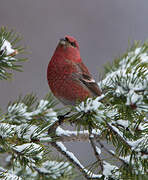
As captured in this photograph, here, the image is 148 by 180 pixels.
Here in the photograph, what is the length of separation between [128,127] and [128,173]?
0.17m

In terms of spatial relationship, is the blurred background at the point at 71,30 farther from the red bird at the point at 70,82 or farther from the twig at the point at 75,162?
the twig at the point at 75,162

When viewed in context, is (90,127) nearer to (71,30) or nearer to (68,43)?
(68,43)

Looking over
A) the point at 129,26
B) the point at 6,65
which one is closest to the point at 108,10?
the point at 129,26

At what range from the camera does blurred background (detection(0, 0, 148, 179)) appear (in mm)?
3844

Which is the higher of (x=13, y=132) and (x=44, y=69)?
(x=44, y=69)

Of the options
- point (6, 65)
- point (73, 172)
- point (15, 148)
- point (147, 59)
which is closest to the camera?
point (15, 148)

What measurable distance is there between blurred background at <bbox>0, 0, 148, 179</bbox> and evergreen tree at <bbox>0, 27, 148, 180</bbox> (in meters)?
2.36

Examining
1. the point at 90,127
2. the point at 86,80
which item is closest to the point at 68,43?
the point at 86,80

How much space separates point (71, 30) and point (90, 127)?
10.9 feet

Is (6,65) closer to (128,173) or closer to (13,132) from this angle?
(13,132)

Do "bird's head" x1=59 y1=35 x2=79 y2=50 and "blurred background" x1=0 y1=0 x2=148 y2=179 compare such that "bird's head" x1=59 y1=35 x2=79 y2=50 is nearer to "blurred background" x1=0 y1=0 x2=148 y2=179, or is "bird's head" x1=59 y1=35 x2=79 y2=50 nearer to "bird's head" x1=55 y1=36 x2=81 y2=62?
"bird's head" x1=55 y1=36 x2=81 y2=62

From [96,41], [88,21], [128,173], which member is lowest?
[128,173]

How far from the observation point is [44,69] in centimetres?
393

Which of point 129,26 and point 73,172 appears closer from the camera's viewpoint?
point 73,172
